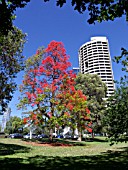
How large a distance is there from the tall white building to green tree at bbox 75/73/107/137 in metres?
107

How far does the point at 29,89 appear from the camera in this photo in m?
32.2

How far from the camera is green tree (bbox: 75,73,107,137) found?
46.6 m

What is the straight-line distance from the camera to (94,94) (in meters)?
50.5

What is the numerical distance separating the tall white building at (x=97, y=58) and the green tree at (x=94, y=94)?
350 ft

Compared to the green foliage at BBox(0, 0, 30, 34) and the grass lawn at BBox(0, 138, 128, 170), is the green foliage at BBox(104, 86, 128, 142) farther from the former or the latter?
the green foliage at BBox(0, 0, 30, 34)

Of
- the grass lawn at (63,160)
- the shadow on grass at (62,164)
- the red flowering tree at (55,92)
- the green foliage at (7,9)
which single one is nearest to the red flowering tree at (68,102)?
the red flowering tree at (55,92)

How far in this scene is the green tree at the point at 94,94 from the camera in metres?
46.6

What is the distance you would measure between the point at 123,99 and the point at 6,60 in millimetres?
12453

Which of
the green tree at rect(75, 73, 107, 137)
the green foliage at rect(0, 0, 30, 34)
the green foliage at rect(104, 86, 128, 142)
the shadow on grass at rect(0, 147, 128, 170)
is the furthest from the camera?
the green tree at rect(75, 73, 107, 137)

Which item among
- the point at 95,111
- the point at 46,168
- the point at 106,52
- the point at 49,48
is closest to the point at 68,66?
the point at 49,48

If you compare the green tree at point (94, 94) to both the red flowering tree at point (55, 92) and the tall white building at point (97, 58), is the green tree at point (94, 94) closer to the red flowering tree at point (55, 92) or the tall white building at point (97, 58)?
the red flowering tree at point (55, 92)

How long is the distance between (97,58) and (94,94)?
11850 centimetres

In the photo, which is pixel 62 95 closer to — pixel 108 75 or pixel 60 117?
pixel 60 117

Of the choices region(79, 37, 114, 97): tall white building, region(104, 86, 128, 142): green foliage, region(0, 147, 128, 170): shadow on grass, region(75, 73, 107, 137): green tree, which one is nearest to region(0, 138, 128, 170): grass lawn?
region(0, 147, 128, 170): shadow on grass
